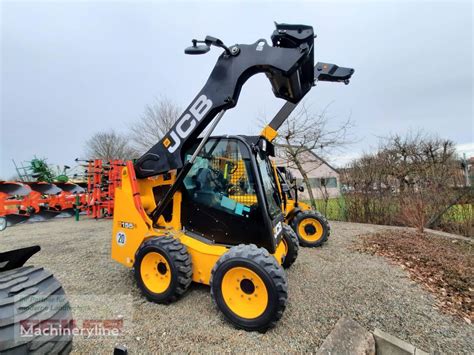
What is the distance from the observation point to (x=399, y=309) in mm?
2746

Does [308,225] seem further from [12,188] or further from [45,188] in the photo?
[45,188]

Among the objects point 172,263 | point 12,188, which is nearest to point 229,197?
point 172,263

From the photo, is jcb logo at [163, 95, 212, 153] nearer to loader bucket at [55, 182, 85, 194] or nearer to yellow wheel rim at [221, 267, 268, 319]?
yellow wheel rim at [221, 267, 268, 319]

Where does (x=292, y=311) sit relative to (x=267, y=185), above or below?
below

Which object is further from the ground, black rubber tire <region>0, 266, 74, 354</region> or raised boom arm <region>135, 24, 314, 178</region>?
raised boom arm <region>135, 24, 314, 178</region>

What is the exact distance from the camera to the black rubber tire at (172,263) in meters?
2.58

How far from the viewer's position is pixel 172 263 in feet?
8.46

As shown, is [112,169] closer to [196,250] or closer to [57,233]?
[57,233]

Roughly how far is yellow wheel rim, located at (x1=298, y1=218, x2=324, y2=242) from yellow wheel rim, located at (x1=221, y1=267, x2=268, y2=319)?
3439mm

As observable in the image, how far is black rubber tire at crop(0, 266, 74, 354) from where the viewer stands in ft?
3.69

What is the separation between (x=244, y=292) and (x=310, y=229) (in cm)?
353

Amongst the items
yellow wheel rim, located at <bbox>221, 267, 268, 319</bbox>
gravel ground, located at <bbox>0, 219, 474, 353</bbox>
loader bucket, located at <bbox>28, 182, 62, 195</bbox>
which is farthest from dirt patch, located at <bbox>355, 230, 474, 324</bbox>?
loader bucket, located at <bbox>28, 182, 62, 195</bbox>

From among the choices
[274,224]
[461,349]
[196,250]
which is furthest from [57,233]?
[461,349]

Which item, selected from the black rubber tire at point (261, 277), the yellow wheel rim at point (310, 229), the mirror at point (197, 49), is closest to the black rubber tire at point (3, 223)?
the black rubber tire at point (261, 277)
